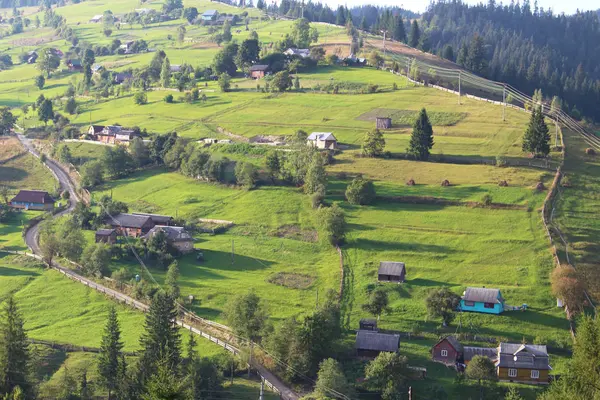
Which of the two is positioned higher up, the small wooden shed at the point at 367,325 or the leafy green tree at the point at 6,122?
the small wooden shed at the point at 367,325

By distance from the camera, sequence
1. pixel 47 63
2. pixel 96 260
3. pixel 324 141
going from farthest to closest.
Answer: pixel 47 63 → pixel 324 141 → pixel 96 260

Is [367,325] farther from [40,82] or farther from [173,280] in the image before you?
[40,82]

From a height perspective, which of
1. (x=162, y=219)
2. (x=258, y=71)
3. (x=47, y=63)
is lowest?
(x=162, y=219)

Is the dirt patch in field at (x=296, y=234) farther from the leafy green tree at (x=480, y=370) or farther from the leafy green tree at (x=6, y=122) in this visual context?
the leafy green tree at (x=6, y=122)

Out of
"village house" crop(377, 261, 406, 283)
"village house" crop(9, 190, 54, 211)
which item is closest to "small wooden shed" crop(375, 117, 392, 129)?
"village house" crop(9, 190, 54, 211)

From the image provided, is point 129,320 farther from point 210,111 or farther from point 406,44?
point 406,44

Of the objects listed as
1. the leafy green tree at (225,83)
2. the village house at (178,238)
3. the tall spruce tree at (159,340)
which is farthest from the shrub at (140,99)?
the tall spruce tree at (159,340)

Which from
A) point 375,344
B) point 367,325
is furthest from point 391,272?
point 375,344
